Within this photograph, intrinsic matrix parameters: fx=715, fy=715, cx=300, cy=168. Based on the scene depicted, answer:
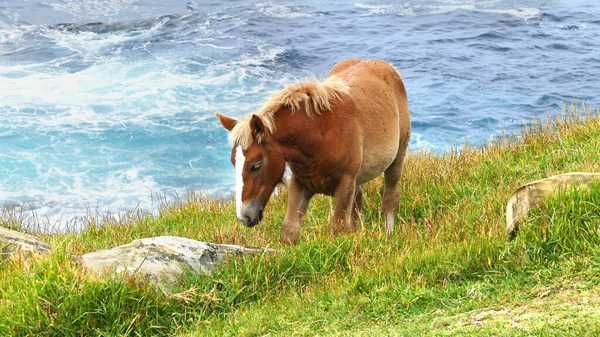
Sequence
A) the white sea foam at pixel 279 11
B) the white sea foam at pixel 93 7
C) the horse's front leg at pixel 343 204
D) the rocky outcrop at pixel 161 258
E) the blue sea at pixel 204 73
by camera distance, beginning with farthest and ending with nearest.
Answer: the white sea foam at pixel 279 11
the white sea foam at pixel 93 7
the blue sea at pixel 204 73
the horse's front leg at pixel 343 204
the rocky outcrop at pixel 161 258

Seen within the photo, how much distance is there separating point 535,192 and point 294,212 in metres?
2.61

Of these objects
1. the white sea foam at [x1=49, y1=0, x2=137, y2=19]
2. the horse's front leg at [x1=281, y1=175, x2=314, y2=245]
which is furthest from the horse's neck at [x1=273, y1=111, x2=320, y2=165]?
the white sea foam at [x1=49, y1=0, x2=137, y2=19]

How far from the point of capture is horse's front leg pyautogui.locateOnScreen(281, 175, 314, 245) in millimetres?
7816

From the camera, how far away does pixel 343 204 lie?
25.5ft

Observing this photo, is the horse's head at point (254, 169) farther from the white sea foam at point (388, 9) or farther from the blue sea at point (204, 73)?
the white sea foam at point (388, 9)

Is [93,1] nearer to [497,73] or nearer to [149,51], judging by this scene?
[149,51]

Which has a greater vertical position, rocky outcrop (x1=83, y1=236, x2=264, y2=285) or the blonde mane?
the blonde mane

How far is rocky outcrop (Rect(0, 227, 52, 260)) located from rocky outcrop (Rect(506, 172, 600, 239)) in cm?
450

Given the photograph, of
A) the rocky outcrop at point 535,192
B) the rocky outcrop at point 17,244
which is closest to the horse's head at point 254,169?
the rocky outcrop at point 17,244

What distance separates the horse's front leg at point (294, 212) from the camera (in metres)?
7.82

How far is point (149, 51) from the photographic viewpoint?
92.6 ft

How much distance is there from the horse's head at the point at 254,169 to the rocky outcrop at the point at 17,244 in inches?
80.1

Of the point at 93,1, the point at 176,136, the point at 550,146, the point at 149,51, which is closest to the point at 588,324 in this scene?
the point at 550,146

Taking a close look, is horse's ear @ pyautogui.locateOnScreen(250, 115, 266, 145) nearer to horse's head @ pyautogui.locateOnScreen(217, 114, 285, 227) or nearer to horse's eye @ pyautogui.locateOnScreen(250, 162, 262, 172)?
horse's head @ pyautogui.locateOnScreen(217, 114, 285, 227)
